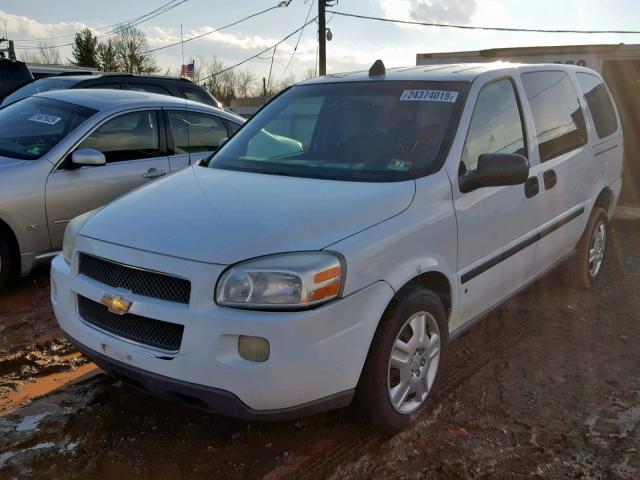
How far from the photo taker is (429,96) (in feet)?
11.7

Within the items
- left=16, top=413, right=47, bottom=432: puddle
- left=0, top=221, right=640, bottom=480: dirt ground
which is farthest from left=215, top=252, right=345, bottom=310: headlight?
left=16, top=413, right=47, bottom=432: puddle

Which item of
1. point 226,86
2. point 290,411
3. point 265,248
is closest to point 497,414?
point 290,411

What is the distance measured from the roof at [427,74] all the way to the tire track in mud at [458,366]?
63.4 inches

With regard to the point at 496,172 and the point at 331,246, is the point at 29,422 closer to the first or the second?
the point at 331,246

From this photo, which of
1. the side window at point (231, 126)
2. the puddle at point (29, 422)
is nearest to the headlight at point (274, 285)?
the puddle at point (29, 422)

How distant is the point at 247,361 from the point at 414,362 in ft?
3.26

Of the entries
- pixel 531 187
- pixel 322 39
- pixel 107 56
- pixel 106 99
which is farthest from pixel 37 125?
pixel 107 56

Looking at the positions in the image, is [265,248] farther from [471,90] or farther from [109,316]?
[471,90]

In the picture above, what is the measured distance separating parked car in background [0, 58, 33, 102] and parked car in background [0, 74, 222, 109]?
110 inches

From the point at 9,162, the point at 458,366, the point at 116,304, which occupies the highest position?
the point at 9,162

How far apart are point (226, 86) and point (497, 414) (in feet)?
187

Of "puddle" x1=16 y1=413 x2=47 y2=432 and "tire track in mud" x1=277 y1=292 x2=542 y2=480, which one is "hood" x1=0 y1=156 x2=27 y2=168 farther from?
"tire track in mud" x1=277 y1=292 x2=542 y2=480

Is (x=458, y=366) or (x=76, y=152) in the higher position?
(x=76, y=152)

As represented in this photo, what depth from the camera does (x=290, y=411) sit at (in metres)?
2.53
